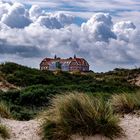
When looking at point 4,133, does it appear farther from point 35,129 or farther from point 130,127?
point 130,127

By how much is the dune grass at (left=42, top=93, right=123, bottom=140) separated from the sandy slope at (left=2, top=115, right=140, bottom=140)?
7.5 inches

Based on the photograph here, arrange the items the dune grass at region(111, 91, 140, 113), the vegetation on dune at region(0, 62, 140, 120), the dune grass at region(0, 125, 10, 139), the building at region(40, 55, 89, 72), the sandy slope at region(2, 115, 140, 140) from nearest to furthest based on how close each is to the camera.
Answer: the dune grass at region(0, 125, 10, 139)
the sandy slope at region(2, 115, 140, 140)
the dune grass at region(111, 91, 140, 113)
the vegetation on dune at region(0, 62, 140, 120)
the building at region(40, 55, 89, 72)

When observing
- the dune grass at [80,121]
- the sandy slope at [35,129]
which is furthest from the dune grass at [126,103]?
→ the dune grass at [80,121]

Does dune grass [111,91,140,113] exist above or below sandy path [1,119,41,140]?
above

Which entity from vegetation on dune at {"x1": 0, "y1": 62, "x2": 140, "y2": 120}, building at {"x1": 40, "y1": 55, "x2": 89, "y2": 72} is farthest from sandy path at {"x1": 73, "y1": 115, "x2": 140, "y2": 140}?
building at {"x1": 40, "y1": 55, "x2": 89, "y2": 72}

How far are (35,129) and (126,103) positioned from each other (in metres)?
2.73

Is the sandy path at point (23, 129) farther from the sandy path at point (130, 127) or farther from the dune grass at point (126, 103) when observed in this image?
the dune grass at point (126, 103)

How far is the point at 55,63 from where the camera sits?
70625 mm

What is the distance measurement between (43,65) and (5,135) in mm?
59389

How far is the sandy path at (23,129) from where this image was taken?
12.5m

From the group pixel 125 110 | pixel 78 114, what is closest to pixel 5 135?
pixel 78 114

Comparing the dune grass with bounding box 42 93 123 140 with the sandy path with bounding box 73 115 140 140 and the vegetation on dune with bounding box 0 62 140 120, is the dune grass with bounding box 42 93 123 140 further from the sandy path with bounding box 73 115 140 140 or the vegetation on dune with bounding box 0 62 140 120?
the vegetation on dune with bounding box 0 62 140 120

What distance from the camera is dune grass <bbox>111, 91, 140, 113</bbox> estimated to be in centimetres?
1404

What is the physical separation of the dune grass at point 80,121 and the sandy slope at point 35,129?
0.62ft
